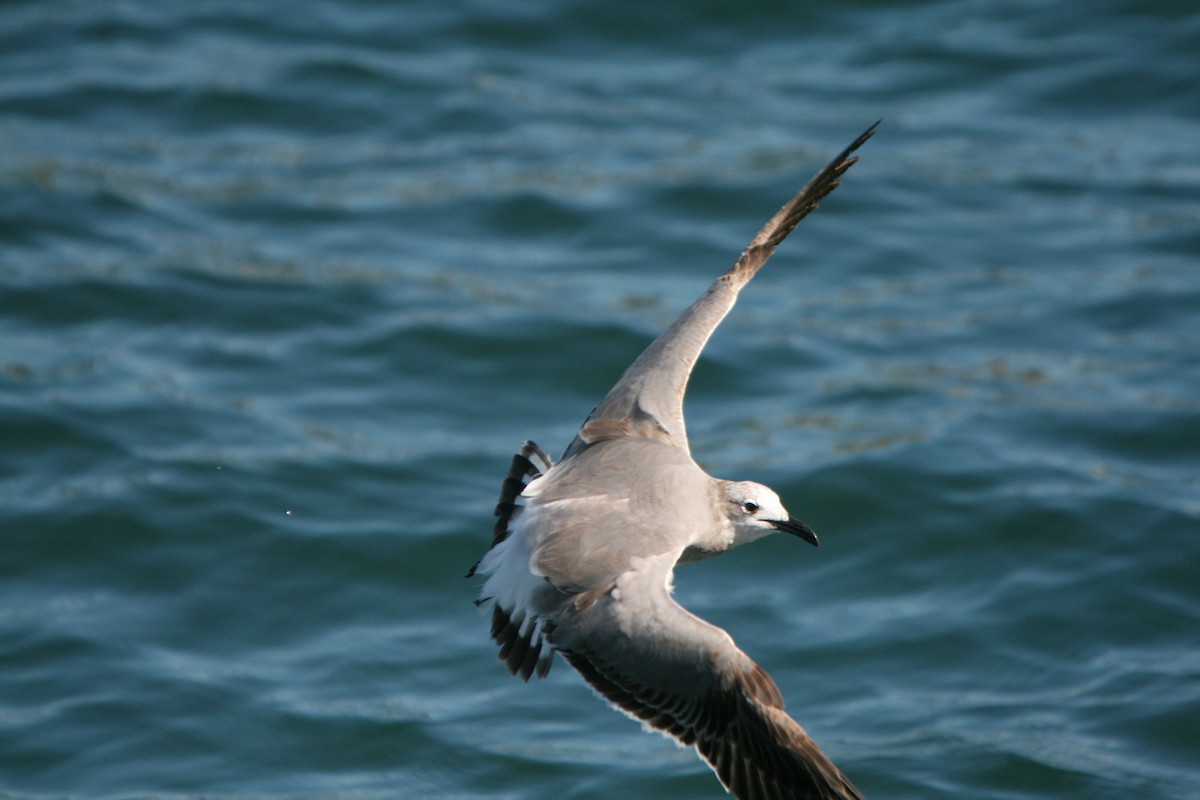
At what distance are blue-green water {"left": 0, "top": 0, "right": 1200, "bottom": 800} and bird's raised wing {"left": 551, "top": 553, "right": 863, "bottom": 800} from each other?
2.26 meters

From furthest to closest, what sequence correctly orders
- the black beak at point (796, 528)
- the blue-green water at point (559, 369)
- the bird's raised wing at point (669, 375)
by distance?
the blue-green water at point (559, 369) < the bird's raised wing at point (669, 375) < the black beak at point (796, 528)

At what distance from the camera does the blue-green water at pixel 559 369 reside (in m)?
8.88

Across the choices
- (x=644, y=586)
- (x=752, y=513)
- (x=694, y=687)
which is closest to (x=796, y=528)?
(x=752, y=513)

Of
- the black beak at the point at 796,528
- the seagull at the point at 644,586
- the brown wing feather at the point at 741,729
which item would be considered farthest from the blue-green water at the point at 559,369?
the brown wing feather at the point at 741,729

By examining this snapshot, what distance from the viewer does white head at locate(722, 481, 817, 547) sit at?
7.16m

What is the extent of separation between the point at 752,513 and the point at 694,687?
1.30 m

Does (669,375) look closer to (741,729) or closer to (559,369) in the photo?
(741,729)

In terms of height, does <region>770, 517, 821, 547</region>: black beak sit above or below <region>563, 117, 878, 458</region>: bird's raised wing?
below

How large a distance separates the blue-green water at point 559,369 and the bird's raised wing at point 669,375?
2.13 m

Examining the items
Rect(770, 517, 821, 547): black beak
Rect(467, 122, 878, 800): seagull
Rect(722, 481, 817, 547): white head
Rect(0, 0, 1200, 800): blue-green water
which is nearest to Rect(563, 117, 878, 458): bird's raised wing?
Rect(467, 122, 878, 800): seagull

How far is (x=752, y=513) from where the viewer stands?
7.20m

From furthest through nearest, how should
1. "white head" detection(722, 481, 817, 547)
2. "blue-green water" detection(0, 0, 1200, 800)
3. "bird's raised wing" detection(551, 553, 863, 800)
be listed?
1. "blue-green water" detection(0, 0, 1200, 800)
2. "white head" detection(722, 481, 817, 547)
3. "bird's raised wing" detection(551, 553, 863, 800)

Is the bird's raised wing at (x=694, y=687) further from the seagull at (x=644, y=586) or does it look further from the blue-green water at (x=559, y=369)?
the blue-green water at (x=559, y=369)

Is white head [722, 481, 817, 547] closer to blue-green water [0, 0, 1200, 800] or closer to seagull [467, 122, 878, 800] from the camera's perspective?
seagull [467, 122, 878, 800]
